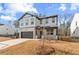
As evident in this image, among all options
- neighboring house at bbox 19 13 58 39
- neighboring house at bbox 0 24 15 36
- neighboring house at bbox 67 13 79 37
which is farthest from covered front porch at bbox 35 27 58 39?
neighboring house at bbox 0 24 15 36

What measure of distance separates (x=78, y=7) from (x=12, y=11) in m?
0.81

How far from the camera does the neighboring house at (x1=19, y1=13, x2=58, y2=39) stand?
250 cm

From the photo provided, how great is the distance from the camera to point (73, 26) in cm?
249

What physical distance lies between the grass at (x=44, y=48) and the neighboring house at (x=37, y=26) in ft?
0.29

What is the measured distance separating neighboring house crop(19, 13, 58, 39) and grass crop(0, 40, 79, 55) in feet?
0.29

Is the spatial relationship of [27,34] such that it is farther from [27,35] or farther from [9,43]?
[9,43]

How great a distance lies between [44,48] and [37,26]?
0.94 ft

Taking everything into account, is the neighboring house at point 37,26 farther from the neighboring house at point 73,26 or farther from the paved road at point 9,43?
the neighboring house at point 73,26

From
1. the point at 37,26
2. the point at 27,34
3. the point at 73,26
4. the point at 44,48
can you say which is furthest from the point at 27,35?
the point at 73,26

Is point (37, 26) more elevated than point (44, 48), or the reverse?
point (37, 26)

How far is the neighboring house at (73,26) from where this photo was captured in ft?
8.12

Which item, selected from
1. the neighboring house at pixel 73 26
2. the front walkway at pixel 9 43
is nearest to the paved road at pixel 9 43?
the front walkway at pixel 9 43

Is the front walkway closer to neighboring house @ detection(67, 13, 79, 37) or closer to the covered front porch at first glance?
the covered front porch

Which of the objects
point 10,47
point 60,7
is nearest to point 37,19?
point 60,7
